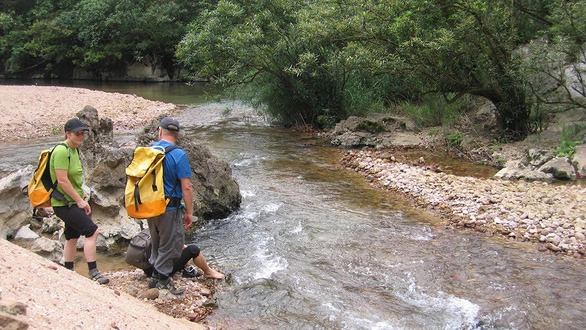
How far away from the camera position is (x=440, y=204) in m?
8.98

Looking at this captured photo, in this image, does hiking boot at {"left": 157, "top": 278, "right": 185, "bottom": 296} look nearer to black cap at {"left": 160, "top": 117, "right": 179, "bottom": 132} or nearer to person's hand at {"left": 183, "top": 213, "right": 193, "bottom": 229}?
person's hand at {"left": 183, "top": 213, "right": 193, "bottom": 229}

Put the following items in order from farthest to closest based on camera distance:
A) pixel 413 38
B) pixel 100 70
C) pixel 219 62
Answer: pixel 100 70
pixel 219 62
pixel 413 38

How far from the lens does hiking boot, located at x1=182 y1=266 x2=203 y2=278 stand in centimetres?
587

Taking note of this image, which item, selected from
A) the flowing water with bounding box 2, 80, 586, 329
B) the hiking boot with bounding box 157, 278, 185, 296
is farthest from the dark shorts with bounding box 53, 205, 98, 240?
the flowing water with bounding box 2, 80, 586, 329

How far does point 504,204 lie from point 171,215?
574cm

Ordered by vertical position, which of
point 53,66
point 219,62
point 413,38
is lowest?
point 53,66

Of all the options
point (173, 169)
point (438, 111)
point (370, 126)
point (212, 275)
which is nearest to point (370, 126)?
point (370, 126)

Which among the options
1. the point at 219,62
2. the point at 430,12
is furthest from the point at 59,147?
the point at 219,62

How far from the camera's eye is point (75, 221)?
207 inches

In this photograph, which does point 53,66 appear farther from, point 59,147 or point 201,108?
point 59,147

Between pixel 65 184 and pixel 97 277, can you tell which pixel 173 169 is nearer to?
pixel 65 184

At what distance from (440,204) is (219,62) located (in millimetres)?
10539

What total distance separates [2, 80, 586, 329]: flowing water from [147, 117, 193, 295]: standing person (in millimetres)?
713

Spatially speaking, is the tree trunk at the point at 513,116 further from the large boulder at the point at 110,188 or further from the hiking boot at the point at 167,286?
the hiking boot at the point at 167,286
